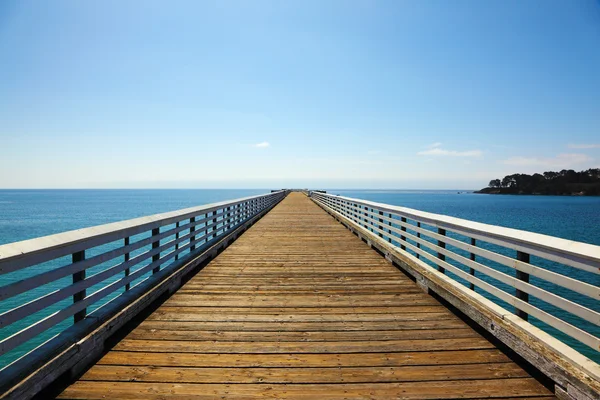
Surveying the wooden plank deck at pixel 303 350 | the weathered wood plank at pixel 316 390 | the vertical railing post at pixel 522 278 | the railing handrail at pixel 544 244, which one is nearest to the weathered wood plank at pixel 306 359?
the wooden plank deck at pixel 303 350

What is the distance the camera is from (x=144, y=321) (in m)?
4.43

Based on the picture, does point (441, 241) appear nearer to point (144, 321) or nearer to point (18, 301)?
point (144, 321)

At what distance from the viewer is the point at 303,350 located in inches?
146

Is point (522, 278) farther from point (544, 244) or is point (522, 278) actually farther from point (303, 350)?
point (303, 350)

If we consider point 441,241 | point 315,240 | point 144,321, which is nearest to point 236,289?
point 144,321

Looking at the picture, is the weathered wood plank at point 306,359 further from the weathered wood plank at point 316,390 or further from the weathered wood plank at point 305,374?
the weathered wood plank at point 316,390

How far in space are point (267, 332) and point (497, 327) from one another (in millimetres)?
2629

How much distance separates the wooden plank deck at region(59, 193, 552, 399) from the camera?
3.02 meters

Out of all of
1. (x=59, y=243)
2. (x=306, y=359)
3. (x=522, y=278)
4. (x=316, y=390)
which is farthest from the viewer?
(x=522, y=278)

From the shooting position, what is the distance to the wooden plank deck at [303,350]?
3.02 metres

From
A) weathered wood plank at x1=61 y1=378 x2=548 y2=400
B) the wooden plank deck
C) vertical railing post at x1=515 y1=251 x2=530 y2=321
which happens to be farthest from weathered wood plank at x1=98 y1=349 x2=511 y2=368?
vertical railing post at x1=515 y1=251 x2=530 y2=321

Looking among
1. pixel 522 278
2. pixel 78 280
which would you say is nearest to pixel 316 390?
pixel 522 278

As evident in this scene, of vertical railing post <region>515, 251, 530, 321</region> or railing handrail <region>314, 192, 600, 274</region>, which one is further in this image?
vertical railing post <region>515, 251, 530, 321</region>

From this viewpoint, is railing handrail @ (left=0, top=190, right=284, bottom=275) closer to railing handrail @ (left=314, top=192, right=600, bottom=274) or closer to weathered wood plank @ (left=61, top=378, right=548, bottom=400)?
weathered wood plank @ (left=61, top=378, right=548, bottom=400)
